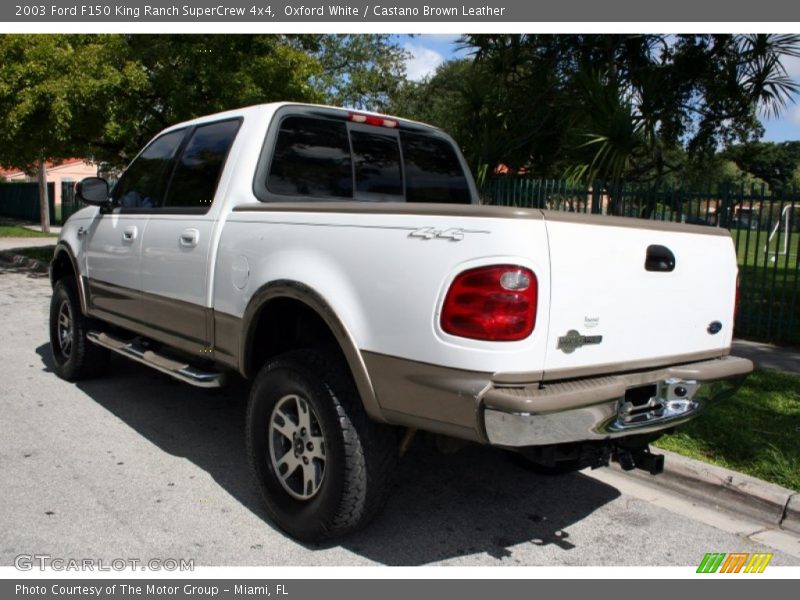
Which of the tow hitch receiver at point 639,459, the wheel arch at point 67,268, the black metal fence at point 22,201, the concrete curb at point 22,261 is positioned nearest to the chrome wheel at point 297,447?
the tow hitch receiver at point 639,459

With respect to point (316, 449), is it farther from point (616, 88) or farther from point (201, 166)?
point (616, 88)

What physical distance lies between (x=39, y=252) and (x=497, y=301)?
1637 cm

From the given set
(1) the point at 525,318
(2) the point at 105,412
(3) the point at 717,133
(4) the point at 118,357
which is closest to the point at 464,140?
(3) the point at 717,133

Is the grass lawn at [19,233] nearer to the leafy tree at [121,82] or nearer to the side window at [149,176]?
the leafy tree at [121,82]

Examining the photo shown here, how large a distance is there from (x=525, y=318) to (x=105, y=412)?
12.8 feet

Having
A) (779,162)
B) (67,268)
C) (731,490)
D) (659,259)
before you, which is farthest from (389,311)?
(779,162)

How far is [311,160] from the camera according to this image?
4.28 metres

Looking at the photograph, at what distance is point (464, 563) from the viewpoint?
3.38m

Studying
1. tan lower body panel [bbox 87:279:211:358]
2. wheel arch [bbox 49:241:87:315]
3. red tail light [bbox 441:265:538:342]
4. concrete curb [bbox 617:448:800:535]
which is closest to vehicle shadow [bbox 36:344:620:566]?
concrete curb [bbox 617:448:800:535]

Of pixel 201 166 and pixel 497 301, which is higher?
pixel 201 166

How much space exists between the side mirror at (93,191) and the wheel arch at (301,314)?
224 cm

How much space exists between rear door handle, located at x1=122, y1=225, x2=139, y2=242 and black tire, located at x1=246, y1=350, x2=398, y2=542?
1851 millimetres

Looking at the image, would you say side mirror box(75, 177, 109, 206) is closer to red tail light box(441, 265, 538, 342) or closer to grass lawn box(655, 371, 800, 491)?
red tail light box(441, 265, 538, 342)

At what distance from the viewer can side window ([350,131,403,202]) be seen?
4477mm
